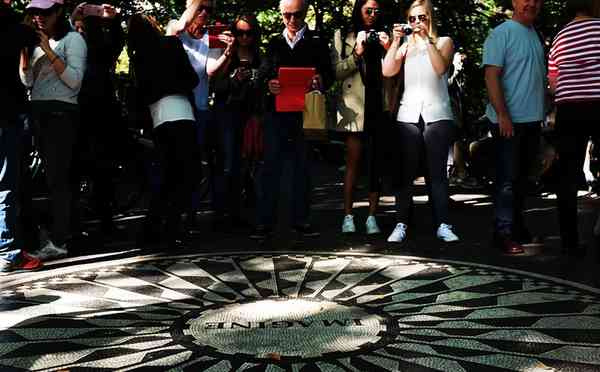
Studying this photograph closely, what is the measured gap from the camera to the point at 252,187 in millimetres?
9445

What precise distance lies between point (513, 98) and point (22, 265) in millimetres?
3888

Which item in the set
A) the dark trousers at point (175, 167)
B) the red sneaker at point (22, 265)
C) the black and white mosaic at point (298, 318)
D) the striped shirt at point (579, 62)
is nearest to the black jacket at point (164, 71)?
the dark trousers at point (175, 167)

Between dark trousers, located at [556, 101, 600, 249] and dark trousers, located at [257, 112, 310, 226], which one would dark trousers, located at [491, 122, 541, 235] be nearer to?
dark trousers, located at [556, 101, 600, 249]

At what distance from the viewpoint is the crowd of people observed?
602 cm

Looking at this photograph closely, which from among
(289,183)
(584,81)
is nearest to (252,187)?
(289,183)

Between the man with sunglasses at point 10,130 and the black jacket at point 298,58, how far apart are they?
2.00m

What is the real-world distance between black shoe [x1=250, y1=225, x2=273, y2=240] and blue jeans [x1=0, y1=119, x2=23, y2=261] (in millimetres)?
2003

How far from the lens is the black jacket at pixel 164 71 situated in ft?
20.9

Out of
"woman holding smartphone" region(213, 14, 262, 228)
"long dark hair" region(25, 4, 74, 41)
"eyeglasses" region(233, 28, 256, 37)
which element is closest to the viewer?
"long dark hair" region(25, 4, 74, 41)

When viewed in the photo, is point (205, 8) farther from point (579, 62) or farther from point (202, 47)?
point (579, 62)

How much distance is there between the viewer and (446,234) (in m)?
6.78

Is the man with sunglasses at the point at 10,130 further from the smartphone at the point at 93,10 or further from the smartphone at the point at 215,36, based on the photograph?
the smartphone at the point at 215,36

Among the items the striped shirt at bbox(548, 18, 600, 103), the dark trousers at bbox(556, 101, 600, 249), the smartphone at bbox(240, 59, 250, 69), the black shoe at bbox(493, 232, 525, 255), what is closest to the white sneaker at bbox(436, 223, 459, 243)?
the black shoe at bbox(493, 232, 525, 255)

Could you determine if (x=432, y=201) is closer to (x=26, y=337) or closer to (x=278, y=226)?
(x=278, y=226)
